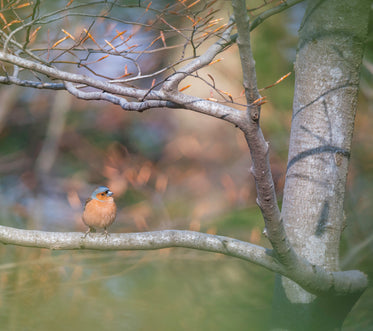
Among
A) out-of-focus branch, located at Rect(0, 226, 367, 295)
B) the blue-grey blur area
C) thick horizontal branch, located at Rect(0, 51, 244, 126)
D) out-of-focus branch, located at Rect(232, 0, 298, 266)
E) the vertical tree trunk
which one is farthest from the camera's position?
the blue-grey blur area

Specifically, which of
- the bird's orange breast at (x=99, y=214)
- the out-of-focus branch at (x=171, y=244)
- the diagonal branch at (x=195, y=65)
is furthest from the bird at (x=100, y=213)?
the diagonal branch at (x=195, y=65)

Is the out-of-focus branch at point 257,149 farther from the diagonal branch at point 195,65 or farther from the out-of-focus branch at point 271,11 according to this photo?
the out-of-focus branch at point 271,11

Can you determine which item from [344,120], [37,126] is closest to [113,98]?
[344,120]

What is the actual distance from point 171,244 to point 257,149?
0.41 metres

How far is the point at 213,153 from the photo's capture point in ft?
10.6

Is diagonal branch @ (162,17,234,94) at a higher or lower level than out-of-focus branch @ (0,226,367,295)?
higher

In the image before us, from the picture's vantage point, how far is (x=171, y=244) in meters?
1.12

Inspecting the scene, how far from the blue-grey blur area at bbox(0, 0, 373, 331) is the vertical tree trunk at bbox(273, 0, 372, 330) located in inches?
17.1

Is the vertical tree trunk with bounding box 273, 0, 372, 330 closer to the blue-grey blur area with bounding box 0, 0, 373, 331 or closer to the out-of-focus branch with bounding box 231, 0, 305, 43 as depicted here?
the out-of-focus branch with bounding box 231, 0, 305, 43

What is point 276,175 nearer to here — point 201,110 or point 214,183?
point 214,183

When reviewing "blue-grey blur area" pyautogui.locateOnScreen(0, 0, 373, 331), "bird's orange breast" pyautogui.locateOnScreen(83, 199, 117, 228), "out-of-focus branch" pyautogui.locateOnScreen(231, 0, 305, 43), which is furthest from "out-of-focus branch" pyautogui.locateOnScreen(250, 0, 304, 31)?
"bird's orange breast" pyautogui.locateOnScreen(83, 199, 117, 228)

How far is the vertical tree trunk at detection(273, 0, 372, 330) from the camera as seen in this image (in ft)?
4.24

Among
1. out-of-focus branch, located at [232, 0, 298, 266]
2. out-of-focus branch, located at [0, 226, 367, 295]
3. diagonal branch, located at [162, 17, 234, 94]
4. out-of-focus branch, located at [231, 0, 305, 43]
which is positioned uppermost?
out-of-focus branch, located at [231, 0, 305, 43]

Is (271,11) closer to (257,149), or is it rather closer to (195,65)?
(195,65)
